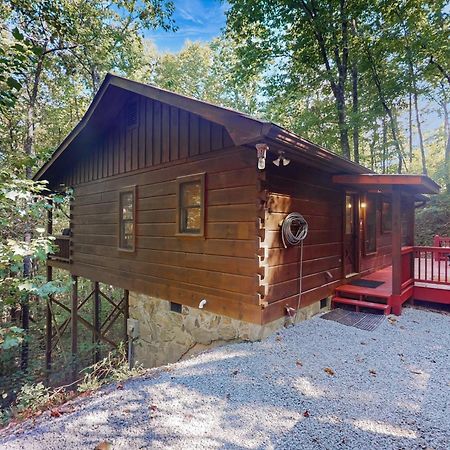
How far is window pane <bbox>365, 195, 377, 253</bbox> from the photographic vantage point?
7176 millimetres

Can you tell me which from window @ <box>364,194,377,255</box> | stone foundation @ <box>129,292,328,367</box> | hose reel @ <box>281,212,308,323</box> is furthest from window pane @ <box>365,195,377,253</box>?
hose reel @ <box>281,212,308,323</box>

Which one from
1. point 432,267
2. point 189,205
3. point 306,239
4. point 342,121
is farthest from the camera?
point 342,121

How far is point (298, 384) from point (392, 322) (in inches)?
105

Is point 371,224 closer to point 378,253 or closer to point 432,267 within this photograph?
point 378,253

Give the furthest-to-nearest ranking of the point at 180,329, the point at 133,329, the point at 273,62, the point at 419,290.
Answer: the point at 273,62 → the point at 133,329 → the point at 419,290 → the point at 180,329

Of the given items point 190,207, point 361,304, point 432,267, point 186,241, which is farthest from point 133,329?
point 432,267

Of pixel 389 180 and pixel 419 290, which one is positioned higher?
pixel 389 180

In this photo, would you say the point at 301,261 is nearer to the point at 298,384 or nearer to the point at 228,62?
the point at 298,384

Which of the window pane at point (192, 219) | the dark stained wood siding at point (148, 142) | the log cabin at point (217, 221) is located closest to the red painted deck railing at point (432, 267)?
the log cabin at point (217, 221)

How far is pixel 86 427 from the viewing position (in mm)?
2432

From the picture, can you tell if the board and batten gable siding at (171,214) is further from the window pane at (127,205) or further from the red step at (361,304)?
the red step at (361,304)

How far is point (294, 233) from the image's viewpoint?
4.55m

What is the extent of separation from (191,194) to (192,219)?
43 centimetres

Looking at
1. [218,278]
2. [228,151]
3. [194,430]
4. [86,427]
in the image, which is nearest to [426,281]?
[218,278]
